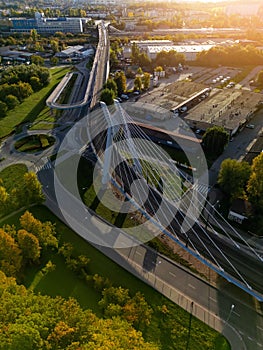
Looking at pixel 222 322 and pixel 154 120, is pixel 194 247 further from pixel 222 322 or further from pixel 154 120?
pixel 154 120

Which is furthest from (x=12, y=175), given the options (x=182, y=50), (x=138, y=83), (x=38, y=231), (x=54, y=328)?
(x=182, y=50)

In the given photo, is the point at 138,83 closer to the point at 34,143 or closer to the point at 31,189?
the point at 34,143

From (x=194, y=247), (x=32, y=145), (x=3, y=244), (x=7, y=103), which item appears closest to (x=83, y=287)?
(x=3, y=244)

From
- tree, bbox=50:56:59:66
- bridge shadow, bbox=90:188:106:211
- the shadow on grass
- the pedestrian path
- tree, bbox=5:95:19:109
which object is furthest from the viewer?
tree, bbox=50:56:59:66

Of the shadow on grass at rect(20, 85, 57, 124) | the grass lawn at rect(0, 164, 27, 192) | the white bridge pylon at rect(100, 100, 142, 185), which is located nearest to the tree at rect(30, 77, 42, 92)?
the shadow on grass at rect(20, 85, 57, 124)

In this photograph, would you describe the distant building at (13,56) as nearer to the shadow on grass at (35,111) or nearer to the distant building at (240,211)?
the shadow on grass at (35,111)

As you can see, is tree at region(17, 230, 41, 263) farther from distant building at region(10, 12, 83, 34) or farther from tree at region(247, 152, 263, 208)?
distant building at region(10, 12, 83, 34)
